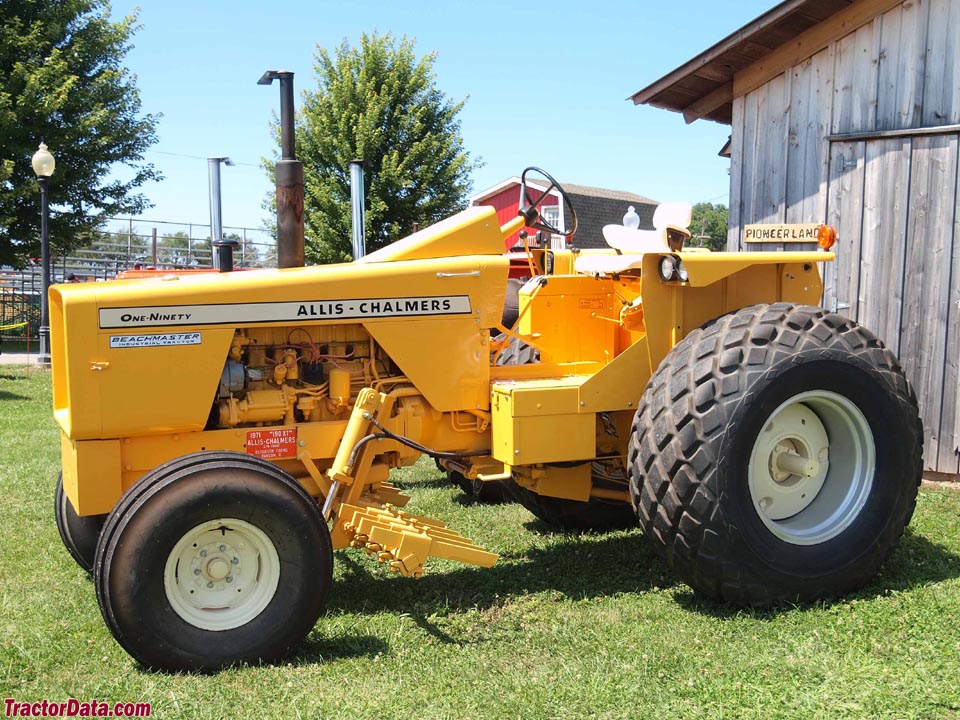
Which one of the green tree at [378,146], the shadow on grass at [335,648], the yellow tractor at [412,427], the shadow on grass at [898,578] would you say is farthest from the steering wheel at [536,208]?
the green tree at [378,146]

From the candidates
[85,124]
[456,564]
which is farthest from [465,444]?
[85,124]

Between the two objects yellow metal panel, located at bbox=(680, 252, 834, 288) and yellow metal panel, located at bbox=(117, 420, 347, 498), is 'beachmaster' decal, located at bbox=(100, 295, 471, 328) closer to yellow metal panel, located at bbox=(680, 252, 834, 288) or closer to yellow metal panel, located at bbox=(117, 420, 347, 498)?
yellow metal panel, located at bbox=(117, 420, 347, 498)

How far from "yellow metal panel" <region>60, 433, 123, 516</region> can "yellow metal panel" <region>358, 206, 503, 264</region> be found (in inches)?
58.0

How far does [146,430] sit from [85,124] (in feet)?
58.1

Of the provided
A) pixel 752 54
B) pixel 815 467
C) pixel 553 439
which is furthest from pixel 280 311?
pixel 752 54

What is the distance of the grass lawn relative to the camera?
3334 millimetres

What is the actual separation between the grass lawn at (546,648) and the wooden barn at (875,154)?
81.7 inches

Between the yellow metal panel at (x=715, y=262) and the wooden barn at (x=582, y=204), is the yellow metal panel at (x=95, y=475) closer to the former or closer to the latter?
the yellow metal panel at (x=715, y=262)

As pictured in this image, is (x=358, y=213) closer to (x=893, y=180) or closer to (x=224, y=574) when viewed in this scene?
(x=224, y=574)

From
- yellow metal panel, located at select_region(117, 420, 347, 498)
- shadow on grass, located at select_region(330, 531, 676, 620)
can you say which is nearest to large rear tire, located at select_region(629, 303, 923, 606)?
shadow on grass, located at select_region(330, 531, 676, 620)

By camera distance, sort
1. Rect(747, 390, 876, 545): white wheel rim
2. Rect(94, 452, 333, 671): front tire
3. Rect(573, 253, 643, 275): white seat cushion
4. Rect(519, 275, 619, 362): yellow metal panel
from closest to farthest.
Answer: Rect(94, 452, 333, 671): front tire → Rect(747, 390, 876, 545): white wheel rim → Rect(573, 253, 643, 275): white seat cushion → Rect(519, 275, 619, 362): yellow metal panel

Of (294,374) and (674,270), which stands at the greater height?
(674,270)

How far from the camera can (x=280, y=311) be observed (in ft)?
13.7

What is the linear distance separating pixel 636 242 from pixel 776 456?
1.41 m
